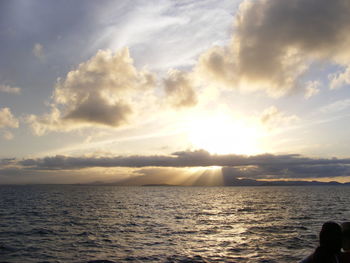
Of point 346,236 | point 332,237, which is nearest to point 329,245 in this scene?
point 332,237

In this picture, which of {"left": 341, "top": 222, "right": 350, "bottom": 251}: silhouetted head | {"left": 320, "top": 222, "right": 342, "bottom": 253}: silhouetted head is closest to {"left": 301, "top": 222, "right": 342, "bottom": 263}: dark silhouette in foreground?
{"left": 320, "top": 222, "right": 342, "bottom": 253}: silhouetted head

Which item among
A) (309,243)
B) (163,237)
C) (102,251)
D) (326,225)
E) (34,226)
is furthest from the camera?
(34,226)

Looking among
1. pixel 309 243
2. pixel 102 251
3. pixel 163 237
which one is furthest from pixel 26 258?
pixel 309 243

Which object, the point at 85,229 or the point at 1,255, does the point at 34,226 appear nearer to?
the point at 85,229

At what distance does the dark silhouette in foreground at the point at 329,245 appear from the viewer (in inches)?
203

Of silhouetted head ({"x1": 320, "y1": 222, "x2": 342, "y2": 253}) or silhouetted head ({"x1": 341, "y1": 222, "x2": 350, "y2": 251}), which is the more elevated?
silhouetted head ({"x1": 320, "y1": 222, "x2": 342, "y2": 253})

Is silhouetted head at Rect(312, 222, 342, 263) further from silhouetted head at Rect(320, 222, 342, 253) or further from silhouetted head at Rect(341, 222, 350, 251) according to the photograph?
silhouetted head at Rect(341, 222, 350, 251)

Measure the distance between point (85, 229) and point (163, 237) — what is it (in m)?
12.6

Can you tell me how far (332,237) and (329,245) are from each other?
180mm

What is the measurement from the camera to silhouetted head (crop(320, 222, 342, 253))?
515cm

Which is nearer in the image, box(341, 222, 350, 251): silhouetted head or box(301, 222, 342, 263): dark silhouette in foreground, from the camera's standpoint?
box(301, 222, 342, 263): dark silhouette in foreground

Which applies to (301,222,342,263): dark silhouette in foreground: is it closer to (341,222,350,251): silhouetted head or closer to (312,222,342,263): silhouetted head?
(312,222,342,263): silhouetted head

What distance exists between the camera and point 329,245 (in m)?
5.21

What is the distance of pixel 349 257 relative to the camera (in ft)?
18.2
